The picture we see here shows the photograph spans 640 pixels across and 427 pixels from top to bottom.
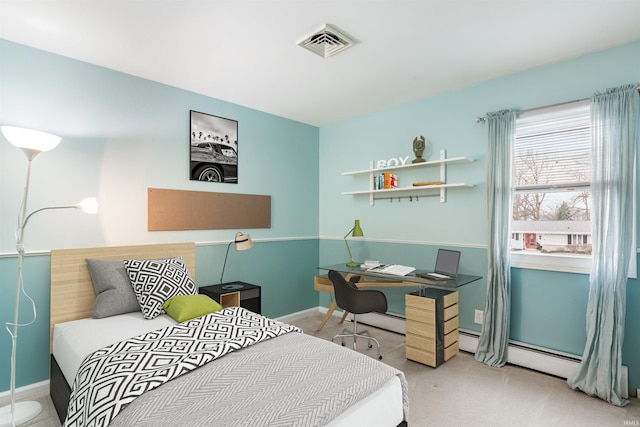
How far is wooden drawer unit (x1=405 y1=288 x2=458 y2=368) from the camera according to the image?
2.90 m

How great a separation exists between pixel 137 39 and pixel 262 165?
1.85 metres

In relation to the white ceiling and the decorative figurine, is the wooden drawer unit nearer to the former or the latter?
the decorative figurine

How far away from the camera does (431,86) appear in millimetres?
3291

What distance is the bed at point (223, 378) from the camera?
1339mm

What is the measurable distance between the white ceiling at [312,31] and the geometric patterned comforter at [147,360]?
1951 mm

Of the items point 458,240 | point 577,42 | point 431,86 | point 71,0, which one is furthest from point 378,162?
point 71,0

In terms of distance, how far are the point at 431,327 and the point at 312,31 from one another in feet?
8.24

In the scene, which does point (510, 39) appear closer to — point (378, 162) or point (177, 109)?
point (378, 162)

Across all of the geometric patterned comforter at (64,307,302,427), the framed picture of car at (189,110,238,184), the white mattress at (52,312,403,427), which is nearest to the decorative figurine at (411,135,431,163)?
the framed picture of car at (189,110,238,184)

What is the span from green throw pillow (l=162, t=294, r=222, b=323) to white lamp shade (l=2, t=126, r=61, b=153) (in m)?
1.32

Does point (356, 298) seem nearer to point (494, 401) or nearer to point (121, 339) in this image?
point (494, 401)

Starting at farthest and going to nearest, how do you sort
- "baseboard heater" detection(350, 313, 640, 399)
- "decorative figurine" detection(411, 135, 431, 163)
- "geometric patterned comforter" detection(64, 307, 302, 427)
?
"decorative figurine" detection(411, 135, 431, 163) < "baseboard heater" detection(350, 313, 640, 399) < "geometric patterned comforter" detection(64, 307, 302, 427)

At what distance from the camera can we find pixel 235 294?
10.8ft

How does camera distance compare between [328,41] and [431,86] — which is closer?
[328,41]
